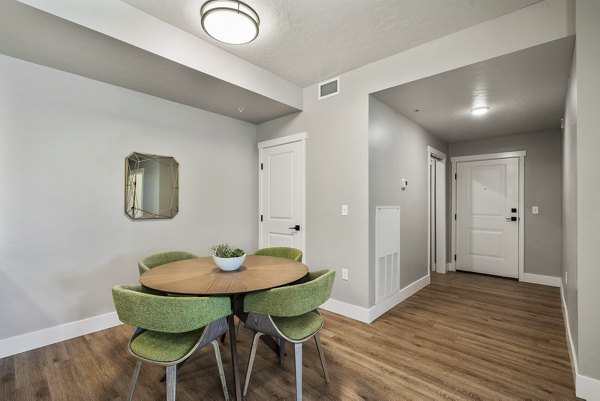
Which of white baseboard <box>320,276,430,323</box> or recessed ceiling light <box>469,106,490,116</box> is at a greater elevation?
recessed ceiling light <box>469,106,490,116</box>

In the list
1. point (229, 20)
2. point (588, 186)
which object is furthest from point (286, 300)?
point (588, 186)

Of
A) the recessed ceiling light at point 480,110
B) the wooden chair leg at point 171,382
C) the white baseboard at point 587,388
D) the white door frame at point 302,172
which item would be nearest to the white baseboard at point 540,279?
the recessed ceiling light at point 480,110

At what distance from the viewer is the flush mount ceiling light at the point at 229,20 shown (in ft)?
6.31

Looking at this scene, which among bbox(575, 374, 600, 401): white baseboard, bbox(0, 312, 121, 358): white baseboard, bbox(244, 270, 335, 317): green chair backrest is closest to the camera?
bbox(244, 270, 335, 317): green chair backrest

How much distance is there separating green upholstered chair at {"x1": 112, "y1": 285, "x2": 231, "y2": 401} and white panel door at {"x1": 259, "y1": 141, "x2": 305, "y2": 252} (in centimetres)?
208

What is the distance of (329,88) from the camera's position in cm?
324

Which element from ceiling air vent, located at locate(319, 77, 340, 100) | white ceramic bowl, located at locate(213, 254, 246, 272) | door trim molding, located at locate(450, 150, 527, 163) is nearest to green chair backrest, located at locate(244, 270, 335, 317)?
white ceramic bowl, located at locate(213, 254, 246, 272)

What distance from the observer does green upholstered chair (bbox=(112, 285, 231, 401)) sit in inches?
53.7

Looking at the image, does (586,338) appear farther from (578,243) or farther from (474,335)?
(474,335)

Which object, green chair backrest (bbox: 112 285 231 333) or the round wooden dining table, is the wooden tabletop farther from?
green chair backrest (bbox: 112 285 231 333)

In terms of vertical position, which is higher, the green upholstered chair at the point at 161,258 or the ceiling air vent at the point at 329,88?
the ceiling air vent at the point at 329,88

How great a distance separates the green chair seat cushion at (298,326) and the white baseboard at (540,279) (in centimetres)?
431

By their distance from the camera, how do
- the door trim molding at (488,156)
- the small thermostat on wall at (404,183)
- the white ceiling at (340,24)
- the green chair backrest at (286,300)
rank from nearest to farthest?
the green chair backrest at (286,300)
the white ceiling at (340,24)
the small thermostat on wall at (404,183)
the door trim molding at (488,156)

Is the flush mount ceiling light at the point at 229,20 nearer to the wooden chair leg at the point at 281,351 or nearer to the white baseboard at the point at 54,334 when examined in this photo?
the wooden chair leg at the point at 281,351
